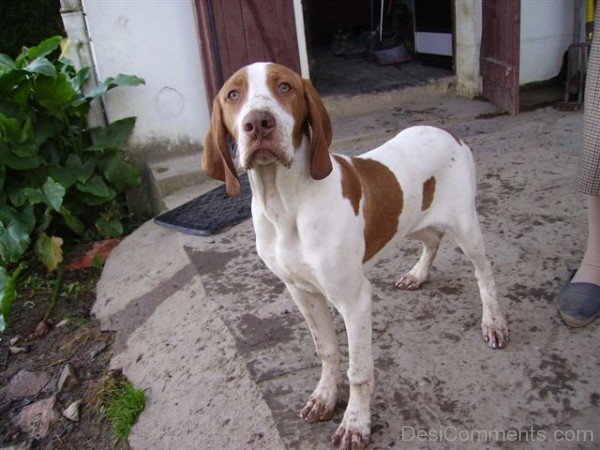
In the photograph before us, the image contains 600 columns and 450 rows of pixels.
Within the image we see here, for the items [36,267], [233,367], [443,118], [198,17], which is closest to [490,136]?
[443,118]

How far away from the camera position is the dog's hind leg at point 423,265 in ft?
9.48

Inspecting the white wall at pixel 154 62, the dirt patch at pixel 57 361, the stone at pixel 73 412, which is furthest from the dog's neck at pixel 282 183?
the white wall at pixel 154 62

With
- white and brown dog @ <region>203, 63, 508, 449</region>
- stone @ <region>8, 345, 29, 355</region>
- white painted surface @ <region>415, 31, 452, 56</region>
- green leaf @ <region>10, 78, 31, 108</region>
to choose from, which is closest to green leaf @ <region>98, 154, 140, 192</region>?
green leaf @ <region>10, 78, 31, 108</region>

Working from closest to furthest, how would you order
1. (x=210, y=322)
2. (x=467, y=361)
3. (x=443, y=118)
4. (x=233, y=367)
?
(x=467, y=361) < (x=233, y=367) < (x=210, y=322) < (x=443, y=118)

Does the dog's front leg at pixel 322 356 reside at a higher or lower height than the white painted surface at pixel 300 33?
lower

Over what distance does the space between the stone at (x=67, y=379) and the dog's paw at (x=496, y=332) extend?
7.37 feet

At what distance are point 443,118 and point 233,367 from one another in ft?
11.8

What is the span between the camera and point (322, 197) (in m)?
1.96

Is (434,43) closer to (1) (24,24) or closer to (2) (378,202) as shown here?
(2) (378,202)

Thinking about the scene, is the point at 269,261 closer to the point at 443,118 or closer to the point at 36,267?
the point at 36,267

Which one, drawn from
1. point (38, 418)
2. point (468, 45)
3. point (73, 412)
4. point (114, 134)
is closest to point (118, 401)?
point (73, 412)

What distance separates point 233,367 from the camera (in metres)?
2.60

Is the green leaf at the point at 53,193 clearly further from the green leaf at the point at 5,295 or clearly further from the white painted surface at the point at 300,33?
Answer: the white painted surface at the point at 300,33

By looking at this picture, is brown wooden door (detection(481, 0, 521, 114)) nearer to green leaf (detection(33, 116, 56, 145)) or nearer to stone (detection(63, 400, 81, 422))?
green leaf (detection(33, 116, 56, 145))
